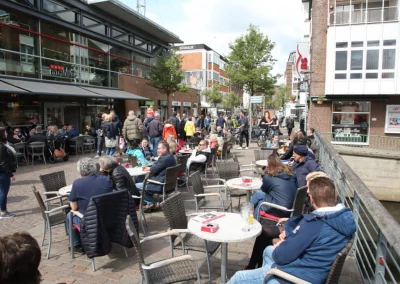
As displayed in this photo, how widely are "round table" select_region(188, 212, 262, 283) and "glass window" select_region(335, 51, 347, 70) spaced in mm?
21685

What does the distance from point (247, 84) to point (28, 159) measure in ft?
52.1

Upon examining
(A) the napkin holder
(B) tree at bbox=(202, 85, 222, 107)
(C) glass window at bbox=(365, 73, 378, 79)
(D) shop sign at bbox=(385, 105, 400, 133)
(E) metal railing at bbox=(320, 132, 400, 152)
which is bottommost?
(E) metal railing at bbox=(320, 132, 400, 152)

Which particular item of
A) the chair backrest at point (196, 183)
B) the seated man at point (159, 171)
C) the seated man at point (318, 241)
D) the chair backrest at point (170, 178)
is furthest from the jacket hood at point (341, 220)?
the seated man at point (159, 171)

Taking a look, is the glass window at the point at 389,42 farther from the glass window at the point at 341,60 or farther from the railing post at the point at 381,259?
the railing post at the point at 381,259

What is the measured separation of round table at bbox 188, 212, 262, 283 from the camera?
3008 millimetres

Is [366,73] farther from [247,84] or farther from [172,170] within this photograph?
[172,170]

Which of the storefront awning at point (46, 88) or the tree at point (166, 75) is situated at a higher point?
the tree at point (166, 75)

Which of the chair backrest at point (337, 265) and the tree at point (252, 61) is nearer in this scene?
the chair backrest at point (337, 265)

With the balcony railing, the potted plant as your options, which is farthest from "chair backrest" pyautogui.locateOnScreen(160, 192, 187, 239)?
the balcony railing

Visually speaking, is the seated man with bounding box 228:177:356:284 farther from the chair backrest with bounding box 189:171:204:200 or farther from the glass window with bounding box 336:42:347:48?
the glass window with bounding box 336:42:347:48

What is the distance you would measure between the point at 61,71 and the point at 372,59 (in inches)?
771

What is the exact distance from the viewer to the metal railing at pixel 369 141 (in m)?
18.3

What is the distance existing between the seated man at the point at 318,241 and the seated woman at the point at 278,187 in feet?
5.51

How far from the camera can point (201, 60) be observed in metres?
57.6
